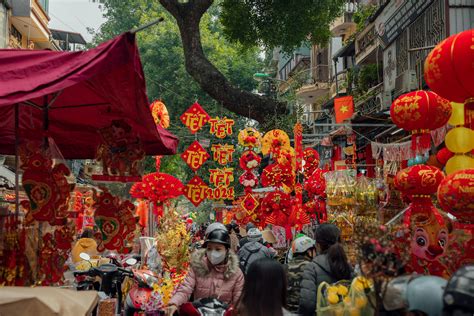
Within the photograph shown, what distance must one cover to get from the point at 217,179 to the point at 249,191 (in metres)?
3.59

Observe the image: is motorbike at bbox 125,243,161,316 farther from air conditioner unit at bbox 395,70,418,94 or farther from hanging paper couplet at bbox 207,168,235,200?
hanging paper couplet at bbox 207,168,235,200

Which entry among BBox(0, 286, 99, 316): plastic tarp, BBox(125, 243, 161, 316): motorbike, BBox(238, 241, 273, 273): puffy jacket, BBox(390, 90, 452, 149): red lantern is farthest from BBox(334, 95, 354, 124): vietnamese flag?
BBox(0, 286, 99, 316): plastic tarp

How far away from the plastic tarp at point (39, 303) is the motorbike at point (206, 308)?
3.27 ft

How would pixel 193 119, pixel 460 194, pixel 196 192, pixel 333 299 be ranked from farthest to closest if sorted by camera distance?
1. pixel 196 192
2. pixel 193 119
3. pixel 460 194
4. pixel 333 299

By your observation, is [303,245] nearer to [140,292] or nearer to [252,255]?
[140,292]

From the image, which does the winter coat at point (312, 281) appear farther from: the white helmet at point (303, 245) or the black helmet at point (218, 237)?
the white helmet at point (303, 245)

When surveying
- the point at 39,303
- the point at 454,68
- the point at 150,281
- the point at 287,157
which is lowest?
the point at 150,281

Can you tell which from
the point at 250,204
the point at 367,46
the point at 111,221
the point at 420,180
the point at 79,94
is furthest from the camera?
the point at 367,46

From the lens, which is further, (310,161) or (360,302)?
(310,161)

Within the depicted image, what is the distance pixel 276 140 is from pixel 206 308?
9212 millimetres

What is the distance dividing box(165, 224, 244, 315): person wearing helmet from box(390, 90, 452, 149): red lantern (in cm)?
316

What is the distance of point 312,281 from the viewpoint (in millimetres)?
5371

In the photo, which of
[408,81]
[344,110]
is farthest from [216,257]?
[344,110]

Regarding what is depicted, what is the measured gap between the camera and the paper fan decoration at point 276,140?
13.9 metres
